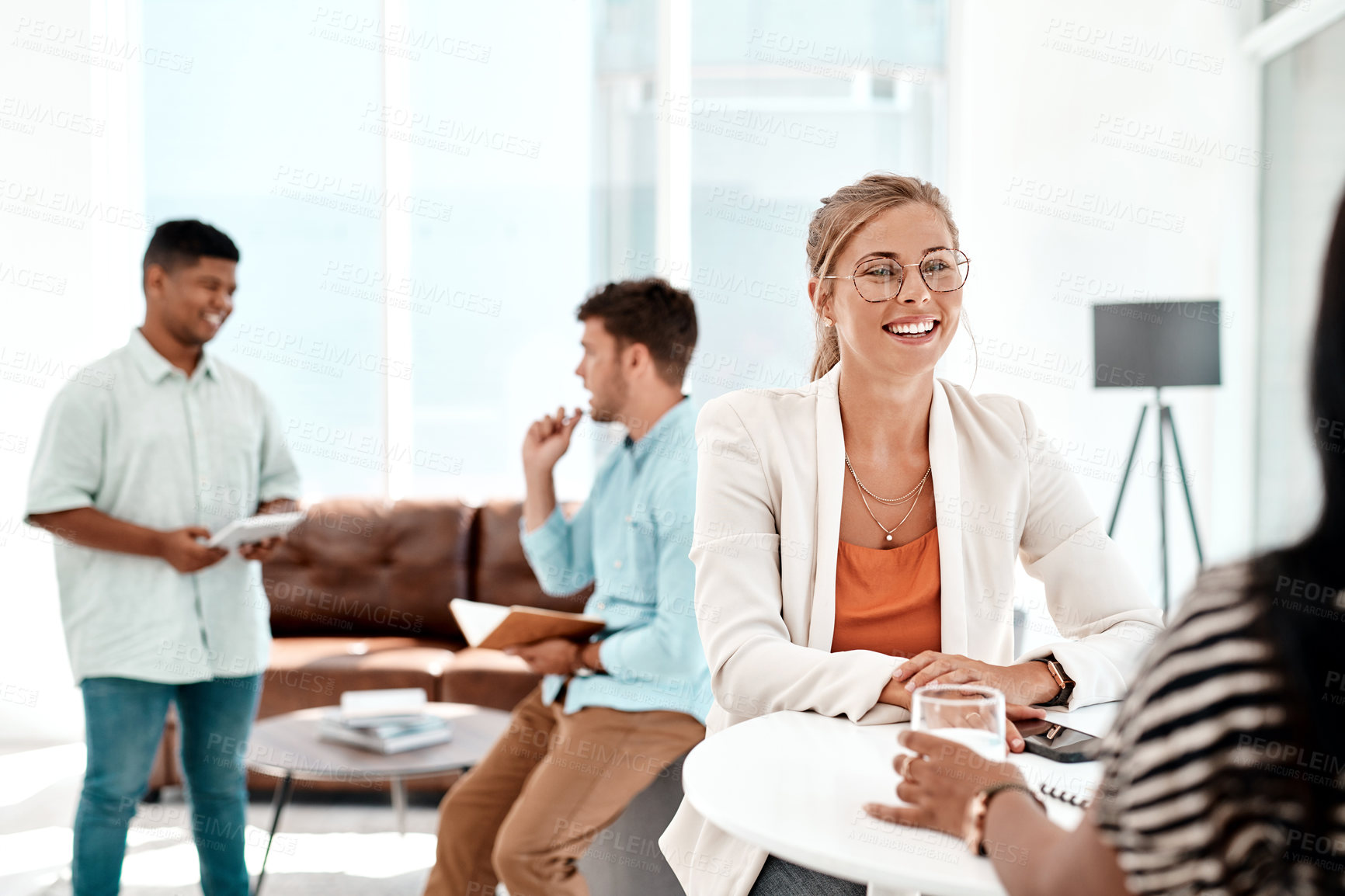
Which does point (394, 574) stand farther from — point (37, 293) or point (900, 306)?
point (900, 306)

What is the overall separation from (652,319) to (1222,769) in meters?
1.87

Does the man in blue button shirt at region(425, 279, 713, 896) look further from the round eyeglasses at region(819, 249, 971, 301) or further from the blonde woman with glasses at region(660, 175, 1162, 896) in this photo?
the round eyeglasses at region(819, 249, 971, 301)

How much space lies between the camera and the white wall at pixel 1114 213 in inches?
160

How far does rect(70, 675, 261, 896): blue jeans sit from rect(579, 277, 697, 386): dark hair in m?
1.23

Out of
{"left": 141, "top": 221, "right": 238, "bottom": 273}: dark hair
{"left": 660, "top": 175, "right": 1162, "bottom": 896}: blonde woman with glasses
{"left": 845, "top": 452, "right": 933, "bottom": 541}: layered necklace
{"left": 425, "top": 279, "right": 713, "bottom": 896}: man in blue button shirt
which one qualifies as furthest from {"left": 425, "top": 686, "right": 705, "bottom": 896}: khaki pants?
{"left": 141, "top": 221, "right": 238, "bottom": 273}: dark hair

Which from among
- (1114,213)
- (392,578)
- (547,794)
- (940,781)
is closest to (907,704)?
(940,781)

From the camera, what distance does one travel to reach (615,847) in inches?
85.7

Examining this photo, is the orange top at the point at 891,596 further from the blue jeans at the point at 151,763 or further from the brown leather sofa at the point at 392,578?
the brown leather sofa at the point at 392,578

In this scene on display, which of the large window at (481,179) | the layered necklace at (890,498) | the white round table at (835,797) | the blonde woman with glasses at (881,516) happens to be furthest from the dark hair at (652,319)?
the large window at (481,179)

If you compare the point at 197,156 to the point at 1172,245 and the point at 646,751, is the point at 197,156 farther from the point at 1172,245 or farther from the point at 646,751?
the point at 1172,245

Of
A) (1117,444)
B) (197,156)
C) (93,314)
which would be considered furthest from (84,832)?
(1117,444)

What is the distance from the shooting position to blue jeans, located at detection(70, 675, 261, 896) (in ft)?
7.32

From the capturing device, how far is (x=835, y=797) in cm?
103

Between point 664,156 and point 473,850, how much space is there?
3346mm
